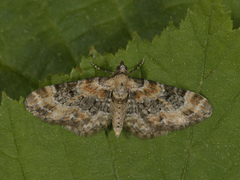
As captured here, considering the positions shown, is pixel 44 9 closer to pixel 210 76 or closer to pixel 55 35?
pixel 55 35

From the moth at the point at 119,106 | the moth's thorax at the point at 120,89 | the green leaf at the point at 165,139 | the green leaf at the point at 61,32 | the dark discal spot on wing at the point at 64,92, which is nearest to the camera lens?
the green leaf at the point at 165,139

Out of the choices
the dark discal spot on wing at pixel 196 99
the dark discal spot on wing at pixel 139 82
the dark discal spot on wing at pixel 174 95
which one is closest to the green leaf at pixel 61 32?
Result: the dark discal spot on wing at pixel 139 82

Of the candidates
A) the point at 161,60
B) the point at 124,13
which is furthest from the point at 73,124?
the point at 124,13

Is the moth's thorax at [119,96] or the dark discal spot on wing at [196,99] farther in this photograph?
the moth's thorax at [119,96]

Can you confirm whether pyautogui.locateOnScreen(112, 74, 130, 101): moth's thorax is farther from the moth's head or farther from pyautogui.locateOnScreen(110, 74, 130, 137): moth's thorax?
the moth's head

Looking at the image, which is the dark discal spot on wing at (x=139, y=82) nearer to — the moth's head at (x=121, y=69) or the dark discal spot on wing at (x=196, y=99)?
the moth's head at (x=121, y=69)

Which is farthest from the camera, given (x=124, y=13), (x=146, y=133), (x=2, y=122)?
(x=124, y=13)
